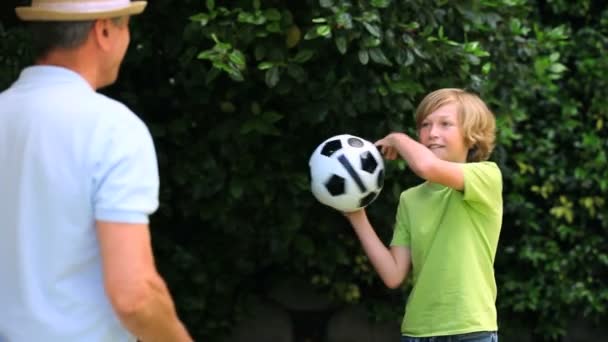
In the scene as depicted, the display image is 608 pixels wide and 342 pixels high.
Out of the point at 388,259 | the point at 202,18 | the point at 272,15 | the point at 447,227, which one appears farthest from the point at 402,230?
the point at 202,18

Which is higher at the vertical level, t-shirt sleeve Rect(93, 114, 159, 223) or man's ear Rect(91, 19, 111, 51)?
Answer: man's ear Rect(91, 19, 111, 51)

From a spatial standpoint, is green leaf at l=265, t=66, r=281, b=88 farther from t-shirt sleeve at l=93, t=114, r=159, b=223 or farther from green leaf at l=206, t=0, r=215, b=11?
t-shirt sleeve at l=93, t=114, r=159, b=223

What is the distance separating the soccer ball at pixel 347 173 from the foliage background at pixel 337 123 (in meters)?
0.52

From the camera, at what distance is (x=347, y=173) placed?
3.82m

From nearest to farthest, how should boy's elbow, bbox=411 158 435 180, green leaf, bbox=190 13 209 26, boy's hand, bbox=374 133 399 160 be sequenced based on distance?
1. boy's elbow, bbox=411 158 435 180
2. boy's hand, bbox=374 133 399 160
3. green leaf, bbox=190 13 209 26

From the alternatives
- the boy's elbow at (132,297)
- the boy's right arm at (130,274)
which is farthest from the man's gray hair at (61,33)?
the boy's elbow at (132,297)

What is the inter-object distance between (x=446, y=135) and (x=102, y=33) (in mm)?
1681

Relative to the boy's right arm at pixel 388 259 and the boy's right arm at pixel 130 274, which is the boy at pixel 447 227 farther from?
the boy's right arm at pixel 130 274

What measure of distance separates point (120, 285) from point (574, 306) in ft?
14.1

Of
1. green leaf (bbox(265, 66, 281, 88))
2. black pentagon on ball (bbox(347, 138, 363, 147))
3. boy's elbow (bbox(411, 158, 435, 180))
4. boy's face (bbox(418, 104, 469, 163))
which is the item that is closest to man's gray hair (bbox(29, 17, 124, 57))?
boy's elbow (bbox(411, 158, 435, 180))

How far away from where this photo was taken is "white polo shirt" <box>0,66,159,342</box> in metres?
2.37

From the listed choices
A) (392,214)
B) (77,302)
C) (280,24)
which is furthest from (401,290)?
(77,302)

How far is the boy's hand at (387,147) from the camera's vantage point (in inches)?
156

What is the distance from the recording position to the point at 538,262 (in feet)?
20.0
